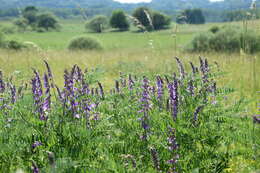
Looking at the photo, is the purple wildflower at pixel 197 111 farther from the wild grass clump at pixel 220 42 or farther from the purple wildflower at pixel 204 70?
the wild grass clump at pixel 220 42

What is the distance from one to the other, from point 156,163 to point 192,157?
526 millimetres

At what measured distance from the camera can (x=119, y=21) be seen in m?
71.8

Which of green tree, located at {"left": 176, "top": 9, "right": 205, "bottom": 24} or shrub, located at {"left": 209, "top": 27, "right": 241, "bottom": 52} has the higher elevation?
green tree, located at {"left": 176, "top": 9, "right": 205, "bottom": 24}

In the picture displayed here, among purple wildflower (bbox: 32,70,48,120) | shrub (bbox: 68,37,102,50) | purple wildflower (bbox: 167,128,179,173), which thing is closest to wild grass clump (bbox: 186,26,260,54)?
shrub (bbox: 68,37,102,50)

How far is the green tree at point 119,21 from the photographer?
233 feet

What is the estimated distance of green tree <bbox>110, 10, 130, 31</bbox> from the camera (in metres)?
71.0

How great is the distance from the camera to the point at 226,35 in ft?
50.3

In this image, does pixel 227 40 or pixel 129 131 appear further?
pixel 227 40

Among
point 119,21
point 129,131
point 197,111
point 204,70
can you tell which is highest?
point 119,21

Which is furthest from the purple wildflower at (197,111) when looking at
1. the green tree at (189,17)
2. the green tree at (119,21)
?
the green tree at (119,21)

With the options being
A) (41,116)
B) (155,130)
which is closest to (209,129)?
(155,130)

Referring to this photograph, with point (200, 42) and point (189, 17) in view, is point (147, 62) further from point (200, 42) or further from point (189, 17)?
point (200, 42)

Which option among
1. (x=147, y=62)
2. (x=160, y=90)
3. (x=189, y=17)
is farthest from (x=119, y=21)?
(x=160, y=90)

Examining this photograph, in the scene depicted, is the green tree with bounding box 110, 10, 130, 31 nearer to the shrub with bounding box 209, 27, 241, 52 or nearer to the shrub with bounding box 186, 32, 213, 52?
the shrub with bounding box 186, 32, 213, 52
